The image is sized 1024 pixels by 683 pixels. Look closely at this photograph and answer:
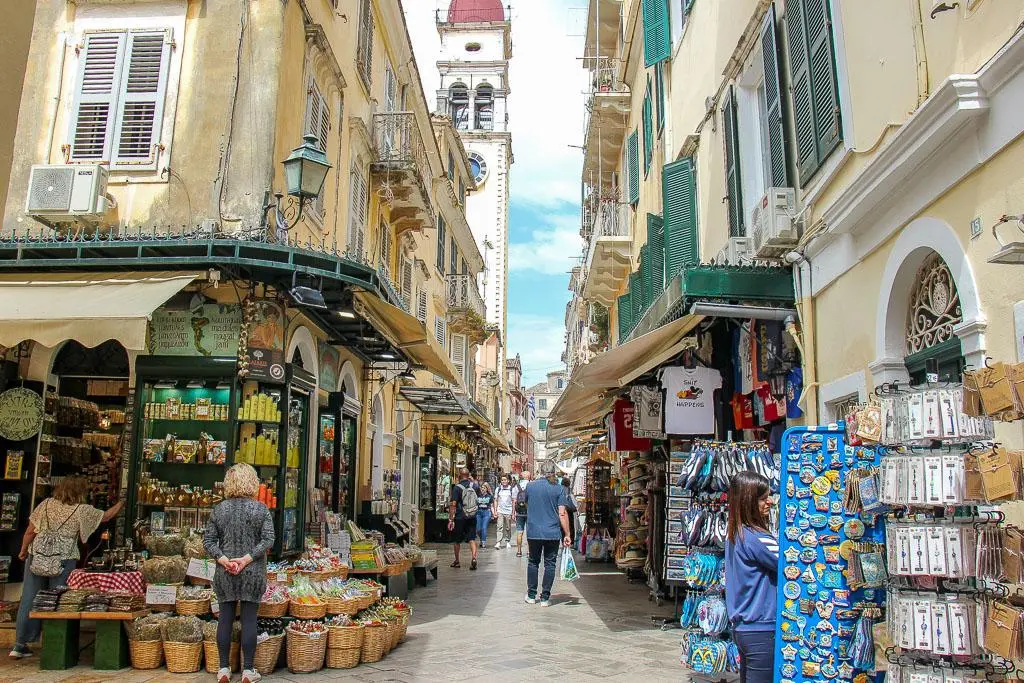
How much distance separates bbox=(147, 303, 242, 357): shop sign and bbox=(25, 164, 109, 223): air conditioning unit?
1.33 m

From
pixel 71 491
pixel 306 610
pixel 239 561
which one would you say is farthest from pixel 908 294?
pixel 71 491

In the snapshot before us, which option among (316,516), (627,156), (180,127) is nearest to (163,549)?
(316,516)

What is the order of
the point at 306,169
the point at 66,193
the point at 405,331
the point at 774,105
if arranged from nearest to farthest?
the point at 774,105
the point at 306,169
the point at 66,193
the point at 405,331

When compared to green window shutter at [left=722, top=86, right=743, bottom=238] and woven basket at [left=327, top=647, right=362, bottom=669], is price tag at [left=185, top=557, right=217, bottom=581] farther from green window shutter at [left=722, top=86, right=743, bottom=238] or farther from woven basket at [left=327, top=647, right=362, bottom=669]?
green window shutter at [left=722, top=86, right=743, bottom=238]

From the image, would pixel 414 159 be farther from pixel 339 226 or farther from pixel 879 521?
pixel 879 521

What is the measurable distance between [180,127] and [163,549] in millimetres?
4889

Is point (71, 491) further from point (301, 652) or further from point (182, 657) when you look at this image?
point (301, 652)

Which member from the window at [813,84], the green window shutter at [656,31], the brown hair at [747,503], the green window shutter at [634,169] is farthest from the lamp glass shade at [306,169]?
the green window shutter at [634,169]

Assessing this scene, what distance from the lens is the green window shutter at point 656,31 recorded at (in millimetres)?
13820

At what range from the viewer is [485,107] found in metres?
47.7

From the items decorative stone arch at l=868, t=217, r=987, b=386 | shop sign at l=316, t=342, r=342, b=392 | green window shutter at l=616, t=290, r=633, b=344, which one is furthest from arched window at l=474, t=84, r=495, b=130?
decorative stone arch at l=868, t=217, r=987, b=386

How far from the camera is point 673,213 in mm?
12242

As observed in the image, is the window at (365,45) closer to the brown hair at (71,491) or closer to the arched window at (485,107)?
the brown hair at (71,491)

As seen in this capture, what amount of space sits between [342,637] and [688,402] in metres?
4.67
